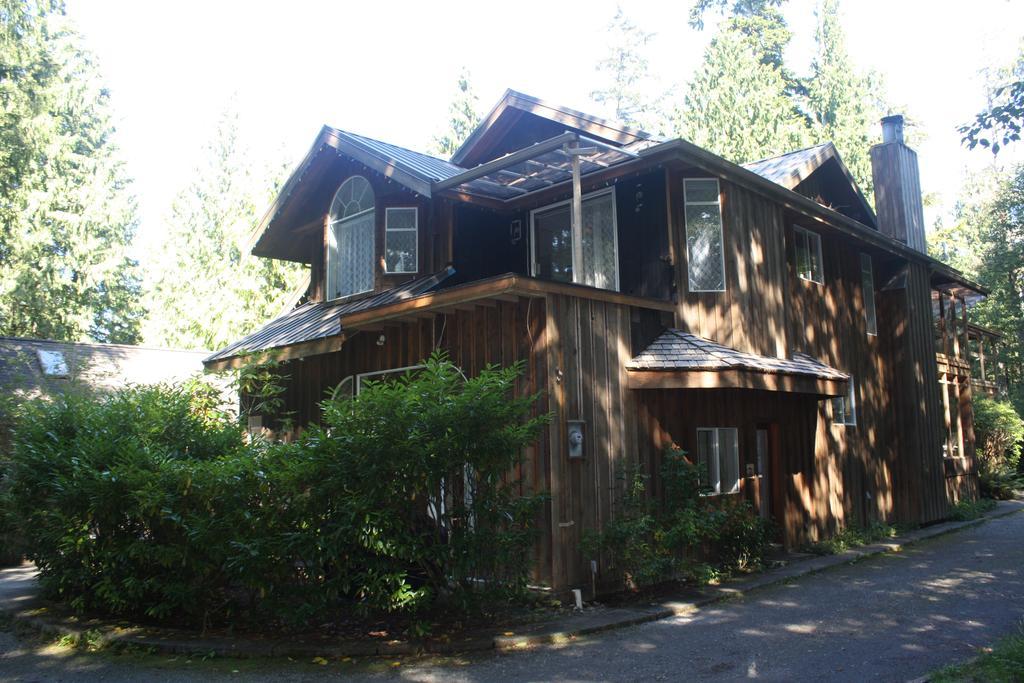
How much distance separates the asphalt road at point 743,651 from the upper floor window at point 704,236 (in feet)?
14.9

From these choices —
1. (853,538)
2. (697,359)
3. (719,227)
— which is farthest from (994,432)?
(697,359)

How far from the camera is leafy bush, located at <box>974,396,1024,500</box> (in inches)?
831

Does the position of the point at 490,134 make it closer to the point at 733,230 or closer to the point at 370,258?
the point at 370,258

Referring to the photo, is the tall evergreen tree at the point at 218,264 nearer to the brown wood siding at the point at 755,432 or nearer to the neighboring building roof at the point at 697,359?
the neighboring building roof at the point at 697,359

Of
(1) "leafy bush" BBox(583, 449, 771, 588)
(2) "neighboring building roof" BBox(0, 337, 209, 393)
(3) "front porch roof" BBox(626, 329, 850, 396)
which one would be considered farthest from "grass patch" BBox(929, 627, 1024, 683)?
(2) "neighboring building roof" BBox(0, 337, 209, 393)

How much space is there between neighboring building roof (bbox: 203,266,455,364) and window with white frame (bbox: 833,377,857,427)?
7.63 meters

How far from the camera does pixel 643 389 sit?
1028 cm

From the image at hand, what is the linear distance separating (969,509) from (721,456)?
9.50 m

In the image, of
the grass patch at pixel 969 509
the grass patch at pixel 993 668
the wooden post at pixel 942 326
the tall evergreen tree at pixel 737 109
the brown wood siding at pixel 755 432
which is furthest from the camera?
the tall evergreen tree at pixel 737 109

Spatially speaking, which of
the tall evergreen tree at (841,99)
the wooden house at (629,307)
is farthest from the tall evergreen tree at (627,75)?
the wooden house at (629,307)

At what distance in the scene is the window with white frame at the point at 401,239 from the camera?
1350 centimetres

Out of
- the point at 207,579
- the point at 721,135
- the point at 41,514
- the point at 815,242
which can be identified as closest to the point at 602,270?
the point at 815,242

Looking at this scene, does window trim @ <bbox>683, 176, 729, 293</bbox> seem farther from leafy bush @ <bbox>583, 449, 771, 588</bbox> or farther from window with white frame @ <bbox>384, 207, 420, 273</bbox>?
window with white frame @ <bbox>384, 207, 420, 273</bbox>

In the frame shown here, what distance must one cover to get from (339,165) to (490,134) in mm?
2910
